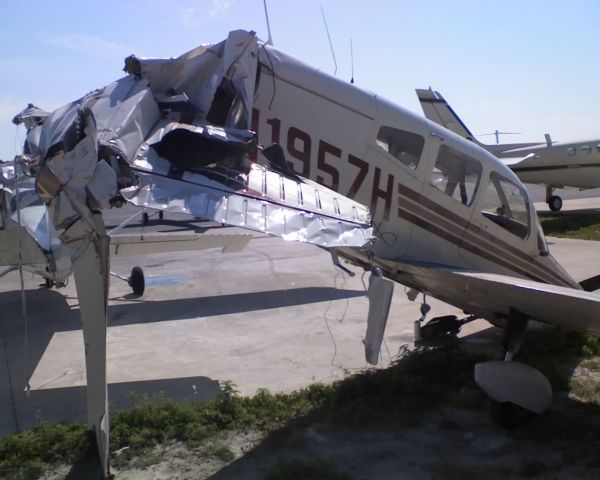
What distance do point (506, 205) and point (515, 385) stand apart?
6.85ft

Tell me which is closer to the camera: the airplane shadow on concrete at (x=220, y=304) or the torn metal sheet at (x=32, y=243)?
the torn metal sheet at (x=32, y=243)

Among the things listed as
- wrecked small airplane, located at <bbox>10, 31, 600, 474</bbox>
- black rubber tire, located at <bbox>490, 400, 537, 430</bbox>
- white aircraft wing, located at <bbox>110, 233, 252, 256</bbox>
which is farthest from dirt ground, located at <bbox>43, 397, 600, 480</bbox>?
white aircraft wing, located at <bbox>110, 233, 252, 256</bbox>

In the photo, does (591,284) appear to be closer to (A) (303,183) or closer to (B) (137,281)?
(A) (303,183)

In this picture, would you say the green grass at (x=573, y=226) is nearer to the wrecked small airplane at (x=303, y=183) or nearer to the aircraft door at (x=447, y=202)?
the wrecked small airplane at (x=303, y=183)

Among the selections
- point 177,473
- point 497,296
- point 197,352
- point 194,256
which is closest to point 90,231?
point 177,473

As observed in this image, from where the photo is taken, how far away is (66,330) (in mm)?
9555

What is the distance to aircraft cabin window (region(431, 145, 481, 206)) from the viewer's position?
6520 millimetres

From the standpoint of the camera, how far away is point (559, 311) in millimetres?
5461

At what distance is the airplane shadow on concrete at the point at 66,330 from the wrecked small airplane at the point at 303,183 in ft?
5.58

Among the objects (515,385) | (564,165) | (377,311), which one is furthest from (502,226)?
(564,165)

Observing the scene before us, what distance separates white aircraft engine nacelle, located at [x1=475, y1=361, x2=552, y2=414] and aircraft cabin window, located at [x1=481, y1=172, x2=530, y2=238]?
5.38 ft

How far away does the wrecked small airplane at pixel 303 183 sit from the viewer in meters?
3.96

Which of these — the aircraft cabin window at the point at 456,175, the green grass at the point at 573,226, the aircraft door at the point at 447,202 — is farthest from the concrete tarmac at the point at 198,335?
the green grass at the point at 573,226

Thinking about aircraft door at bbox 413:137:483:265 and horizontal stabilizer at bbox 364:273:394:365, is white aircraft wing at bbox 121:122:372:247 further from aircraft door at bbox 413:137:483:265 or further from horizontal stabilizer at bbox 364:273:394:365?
aircraft door at bbox 413:137:483:265
